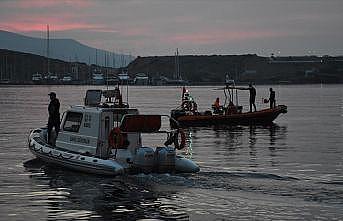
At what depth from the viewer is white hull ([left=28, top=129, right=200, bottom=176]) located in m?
19.5

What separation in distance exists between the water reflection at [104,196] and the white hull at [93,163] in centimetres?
22

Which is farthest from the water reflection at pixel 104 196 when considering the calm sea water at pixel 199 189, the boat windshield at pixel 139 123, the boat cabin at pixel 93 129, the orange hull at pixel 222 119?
the orange hull at pixel 222 119

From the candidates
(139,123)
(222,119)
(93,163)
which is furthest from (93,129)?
(222,119)

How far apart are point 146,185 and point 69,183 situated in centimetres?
246

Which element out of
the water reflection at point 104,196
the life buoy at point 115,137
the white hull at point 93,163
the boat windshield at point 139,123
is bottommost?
the water reflection at point 104,196

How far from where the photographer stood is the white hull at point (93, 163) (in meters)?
19.5

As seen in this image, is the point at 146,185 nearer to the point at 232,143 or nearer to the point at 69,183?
the point at 69,183

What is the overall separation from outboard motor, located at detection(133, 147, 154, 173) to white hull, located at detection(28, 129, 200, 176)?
0.20 ft

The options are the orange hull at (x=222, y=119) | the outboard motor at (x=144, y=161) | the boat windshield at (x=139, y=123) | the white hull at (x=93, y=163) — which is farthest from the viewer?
the orange hull at (x=222, y=119)

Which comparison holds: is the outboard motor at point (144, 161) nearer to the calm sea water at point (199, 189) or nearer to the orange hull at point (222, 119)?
the calm sea water at point (199, 189)

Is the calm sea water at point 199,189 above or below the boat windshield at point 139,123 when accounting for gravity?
below

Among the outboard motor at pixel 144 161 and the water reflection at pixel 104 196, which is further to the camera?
the outboard motor at pixel 144 161

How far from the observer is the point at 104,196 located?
16812 mm

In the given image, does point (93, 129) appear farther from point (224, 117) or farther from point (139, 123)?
point (224, 117)
